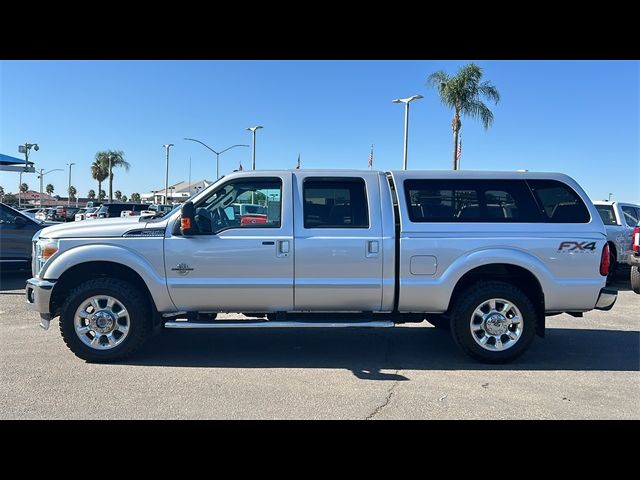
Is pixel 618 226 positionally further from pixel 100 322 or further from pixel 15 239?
pixel 15 239

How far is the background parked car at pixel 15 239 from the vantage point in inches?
394

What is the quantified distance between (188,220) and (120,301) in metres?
1.10

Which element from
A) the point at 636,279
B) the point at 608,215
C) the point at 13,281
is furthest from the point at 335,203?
the point at 608,215

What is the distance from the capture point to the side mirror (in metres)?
5.14

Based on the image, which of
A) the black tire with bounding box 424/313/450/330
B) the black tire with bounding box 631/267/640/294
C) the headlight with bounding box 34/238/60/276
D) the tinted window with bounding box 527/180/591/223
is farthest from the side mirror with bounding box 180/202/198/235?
the black tire with bounding box 631/267/640/294

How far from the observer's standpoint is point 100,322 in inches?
205

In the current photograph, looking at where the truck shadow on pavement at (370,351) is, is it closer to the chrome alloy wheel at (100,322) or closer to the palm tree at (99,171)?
the chrome alloy wheel at (100,322)

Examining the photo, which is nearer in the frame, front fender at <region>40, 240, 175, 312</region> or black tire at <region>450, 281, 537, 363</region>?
front fender at <region>40, 240, 175, 312</region>

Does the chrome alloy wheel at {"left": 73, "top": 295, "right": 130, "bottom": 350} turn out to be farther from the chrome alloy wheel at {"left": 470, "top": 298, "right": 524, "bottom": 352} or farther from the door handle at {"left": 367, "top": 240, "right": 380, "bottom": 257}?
the chrome alloy wheel at {"left": 470, "top": 298, "right": 524, "bottom": 352}

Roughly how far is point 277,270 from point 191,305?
1.00 m

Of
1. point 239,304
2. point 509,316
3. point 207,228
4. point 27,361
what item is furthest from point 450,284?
point 27,361

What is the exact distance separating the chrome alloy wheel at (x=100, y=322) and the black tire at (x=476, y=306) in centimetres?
347

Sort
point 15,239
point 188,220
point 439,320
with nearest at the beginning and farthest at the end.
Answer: point 188,220 → point 439,320 → point 15,239

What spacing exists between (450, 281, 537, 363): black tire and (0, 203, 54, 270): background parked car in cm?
874
